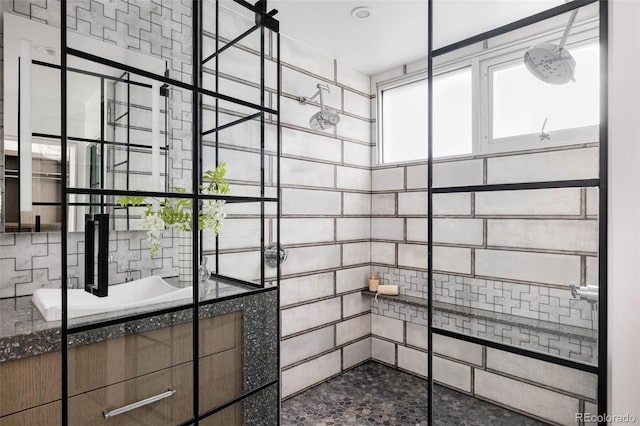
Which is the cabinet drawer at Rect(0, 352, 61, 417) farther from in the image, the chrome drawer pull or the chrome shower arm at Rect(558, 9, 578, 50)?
the chrome shower arm at Rect(558, 9, 578, 50)

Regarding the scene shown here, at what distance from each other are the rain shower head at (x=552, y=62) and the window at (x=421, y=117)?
0.67 ft

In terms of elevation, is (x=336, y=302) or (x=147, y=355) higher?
(x=147, y=355)

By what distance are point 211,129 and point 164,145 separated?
0.21 m

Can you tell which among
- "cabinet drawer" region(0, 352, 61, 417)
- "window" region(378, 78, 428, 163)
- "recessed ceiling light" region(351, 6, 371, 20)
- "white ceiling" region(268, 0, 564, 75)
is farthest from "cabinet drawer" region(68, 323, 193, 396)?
"window" region(378, 78, 428, 163)

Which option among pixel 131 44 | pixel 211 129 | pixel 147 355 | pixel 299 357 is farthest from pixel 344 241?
pixel 131 44

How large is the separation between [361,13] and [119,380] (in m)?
2.24

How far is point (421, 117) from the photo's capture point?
2607 millimetres

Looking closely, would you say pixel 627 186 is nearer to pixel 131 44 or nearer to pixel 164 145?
pixel 164 145

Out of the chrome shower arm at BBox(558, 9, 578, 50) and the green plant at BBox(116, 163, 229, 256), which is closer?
the chrome shower arm at BBox(558, 9, 578, 50)

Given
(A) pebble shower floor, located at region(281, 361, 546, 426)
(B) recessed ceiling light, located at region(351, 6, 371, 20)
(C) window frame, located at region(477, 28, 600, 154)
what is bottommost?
(A) pebble shower floor, located at region(281, 361, 546, 426)

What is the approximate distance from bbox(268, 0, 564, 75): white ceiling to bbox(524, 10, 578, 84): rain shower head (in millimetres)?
149

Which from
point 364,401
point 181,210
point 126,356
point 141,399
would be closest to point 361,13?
point 181,210

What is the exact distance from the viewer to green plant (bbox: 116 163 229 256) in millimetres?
1205

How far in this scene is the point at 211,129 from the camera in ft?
4.58
